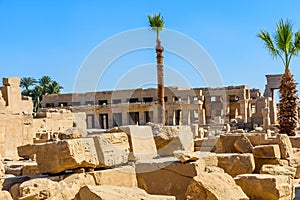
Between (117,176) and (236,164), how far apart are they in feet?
8.41

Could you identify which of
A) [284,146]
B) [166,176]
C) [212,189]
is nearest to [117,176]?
[166,176]

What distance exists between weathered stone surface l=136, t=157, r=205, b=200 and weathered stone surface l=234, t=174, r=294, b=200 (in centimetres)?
69

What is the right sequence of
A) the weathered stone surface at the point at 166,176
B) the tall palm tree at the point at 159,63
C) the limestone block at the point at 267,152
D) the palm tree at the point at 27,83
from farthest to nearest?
the palm tree at the point at 27,83 → the tall palm tree at the point at 159,63 → the limestone block at the point at 267,152 → the weathered stone surface at the point at 166,176

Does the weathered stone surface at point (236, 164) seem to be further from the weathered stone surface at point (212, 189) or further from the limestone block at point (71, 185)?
the limestone block at point (71, 185)

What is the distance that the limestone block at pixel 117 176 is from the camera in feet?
16.3

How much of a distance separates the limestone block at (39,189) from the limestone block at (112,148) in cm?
82

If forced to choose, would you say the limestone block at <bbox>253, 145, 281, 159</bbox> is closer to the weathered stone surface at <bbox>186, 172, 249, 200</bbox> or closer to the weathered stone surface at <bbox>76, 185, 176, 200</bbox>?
the weathered stone surface at <bbox>186, 172, 249, 200</bbox>

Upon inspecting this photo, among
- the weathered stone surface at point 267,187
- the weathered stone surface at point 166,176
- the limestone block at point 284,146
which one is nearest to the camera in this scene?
the weathered stone surface at point 267,187

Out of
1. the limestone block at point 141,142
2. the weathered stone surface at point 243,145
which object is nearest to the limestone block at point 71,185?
the limestone block at point 141,142

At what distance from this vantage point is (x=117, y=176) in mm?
5137

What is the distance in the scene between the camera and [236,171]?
676cm

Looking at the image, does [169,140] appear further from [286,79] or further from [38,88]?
[38,88]

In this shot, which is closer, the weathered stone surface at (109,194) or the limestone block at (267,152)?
the weathered stone surface at (109,194)

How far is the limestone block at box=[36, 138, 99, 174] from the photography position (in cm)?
482
